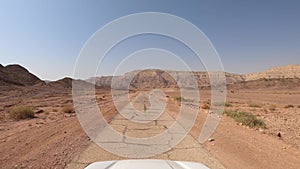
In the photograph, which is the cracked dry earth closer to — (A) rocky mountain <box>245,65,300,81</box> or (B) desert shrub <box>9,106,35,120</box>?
(B) desert shrub <box>9,106,35,120</box>

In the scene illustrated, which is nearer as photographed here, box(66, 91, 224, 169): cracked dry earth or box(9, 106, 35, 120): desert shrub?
box(66, 91, 224, 169): cracked dry earth

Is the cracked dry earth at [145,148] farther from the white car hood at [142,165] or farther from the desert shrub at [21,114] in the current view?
the desert shrub at [21,114]

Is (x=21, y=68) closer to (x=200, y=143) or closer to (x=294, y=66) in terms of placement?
(x=200, y=143)

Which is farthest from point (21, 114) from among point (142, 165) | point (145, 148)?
point (142, 165)

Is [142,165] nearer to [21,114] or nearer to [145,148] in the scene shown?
[145,148]

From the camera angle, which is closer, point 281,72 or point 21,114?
point 21,114

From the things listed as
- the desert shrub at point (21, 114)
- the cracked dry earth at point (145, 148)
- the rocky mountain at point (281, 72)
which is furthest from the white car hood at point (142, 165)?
the rocky mountain at point (281, 72)

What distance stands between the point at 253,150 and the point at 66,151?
5956 mm

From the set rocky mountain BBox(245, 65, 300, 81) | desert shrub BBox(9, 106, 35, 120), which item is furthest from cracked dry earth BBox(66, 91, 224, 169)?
rocky mountain BBox(245, 65, 300, 81)

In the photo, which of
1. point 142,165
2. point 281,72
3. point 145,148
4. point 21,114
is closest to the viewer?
point 142,165

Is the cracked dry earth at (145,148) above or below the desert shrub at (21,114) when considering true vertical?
below

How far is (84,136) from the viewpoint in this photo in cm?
1165

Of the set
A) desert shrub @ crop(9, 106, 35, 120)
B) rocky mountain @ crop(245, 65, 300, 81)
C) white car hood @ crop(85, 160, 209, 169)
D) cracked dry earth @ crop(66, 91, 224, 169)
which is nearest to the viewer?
Answer: white car hood @ crop(85, 160, 209, 169)

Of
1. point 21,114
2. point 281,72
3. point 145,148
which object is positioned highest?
point 281,72
